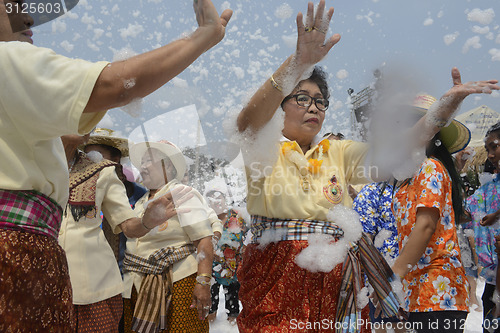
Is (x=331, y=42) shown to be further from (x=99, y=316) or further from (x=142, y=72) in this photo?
(x=99, y=316)

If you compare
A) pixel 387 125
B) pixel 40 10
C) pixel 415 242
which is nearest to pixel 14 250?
pixel 40 10

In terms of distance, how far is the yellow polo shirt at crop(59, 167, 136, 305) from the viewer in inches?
109

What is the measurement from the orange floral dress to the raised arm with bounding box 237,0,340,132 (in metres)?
1.39

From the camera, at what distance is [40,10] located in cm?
158

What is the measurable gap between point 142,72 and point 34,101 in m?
0.30

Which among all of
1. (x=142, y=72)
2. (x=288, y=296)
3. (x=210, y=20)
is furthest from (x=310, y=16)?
(x=288, y=296)

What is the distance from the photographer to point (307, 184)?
2371mm

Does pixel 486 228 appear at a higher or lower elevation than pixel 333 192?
higher

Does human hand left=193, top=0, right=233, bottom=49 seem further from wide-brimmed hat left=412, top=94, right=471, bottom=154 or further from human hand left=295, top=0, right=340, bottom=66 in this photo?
wide-brimmed hat left=412, top=94, right=471, bottom=154

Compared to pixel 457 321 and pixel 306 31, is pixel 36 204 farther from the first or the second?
pixel 457 321

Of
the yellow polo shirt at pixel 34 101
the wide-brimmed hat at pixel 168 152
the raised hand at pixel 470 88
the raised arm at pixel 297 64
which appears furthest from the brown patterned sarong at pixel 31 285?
the wide-brimmed hat at pixel 168 152

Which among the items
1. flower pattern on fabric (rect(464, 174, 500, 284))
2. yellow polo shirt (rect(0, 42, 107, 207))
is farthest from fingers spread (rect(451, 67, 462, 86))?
flower pattern on fabric (rect(464, 174, 500, 284))

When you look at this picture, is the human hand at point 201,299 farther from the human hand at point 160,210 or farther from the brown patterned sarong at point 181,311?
the human hand at point 160,210

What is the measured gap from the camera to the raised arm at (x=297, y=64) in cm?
194
